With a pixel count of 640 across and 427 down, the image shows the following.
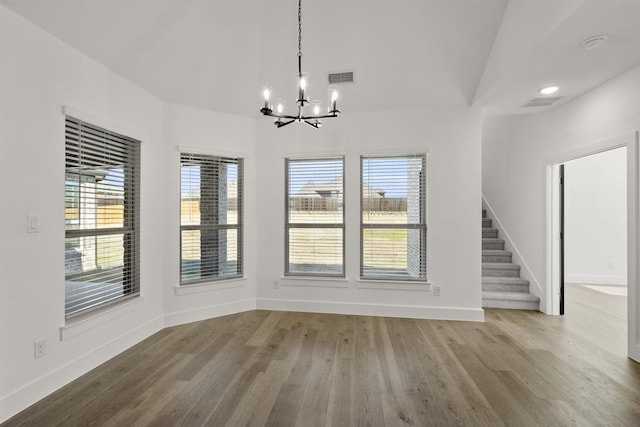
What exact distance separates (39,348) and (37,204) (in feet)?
3.52

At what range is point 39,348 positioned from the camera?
2.29m

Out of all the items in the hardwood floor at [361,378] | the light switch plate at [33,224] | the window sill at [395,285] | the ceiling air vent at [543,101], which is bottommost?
the hardwood floor at [361,378]

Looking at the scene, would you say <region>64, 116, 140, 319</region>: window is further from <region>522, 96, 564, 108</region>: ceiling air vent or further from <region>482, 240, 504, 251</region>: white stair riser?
<region>482, 240, 504, 251</region>: white stair riser

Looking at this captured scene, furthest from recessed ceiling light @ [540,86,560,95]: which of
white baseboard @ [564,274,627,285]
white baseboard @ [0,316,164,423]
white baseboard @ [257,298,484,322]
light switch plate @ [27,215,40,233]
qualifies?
white baseboard @ [0,316,164,423]

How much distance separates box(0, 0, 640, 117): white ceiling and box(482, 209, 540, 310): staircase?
89.2 inches

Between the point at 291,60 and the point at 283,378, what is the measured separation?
133 inches

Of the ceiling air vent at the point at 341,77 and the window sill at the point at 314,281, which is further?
the window sill at the point at 314,281

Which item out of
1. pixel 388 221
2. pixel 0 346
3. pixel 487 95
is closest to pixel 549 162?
pixel 487 95

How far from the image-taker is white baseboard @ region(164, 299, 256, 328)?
3.76 m

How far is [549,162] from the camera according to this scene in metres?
4.06

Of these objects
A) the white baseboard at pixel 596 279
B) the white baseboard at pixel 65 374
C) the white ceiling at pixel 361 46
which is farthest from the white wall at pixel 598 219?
the white baseboard at pixel 65 374

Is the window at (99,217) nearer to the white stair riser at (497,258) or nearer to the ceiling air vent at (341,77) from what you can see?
the ceiling air vent at (341,77)

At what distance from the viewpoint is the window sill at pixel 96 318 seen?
8.26ft

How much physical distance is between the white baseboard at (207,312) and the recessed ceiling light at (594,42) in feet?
14.5
